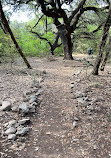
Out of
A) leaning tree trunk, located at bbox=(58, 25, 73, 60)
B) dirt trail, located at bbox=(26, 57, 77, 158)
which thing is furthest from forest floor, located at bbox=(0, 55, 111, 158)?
leaning tree trunk, located at bbox=(58, 25, 73, 60)

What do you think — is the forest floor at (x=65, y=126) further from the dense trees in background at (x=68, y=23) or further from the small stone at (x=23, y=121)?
the dense trees in background at (x=68, y=23)

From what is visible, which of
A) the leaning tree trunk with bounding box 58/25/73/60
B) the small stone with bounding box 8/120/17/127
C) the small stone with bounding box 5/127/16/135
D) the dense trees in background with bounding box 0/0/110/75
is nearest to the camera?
the small stone with bounding box 5/127/16/135

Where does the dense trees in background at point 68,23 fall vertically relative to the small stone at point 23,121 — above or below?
above

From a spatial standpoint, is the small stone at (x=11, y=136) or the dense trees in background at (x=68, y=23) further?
the dense trees in background at (x=68, y=23)

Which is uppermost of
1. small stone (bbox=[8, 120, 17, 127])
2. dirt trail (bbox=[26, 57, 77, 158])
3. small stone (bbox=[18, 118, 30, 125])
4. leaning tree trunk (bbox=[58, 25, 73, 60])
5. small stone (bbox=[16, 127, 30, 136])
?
leaning tree trunk (bbox=[58, 25, 73, 60])

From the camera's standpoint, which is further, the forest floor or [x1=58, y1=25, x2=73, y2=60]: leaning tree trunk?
[x1=58, y1=25, x2=73, y2=60]: leaning tree trunk

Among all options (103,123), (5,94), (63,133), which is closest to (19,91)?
(5,94)

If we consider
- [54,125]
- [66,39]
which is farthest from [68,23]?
[54,125]

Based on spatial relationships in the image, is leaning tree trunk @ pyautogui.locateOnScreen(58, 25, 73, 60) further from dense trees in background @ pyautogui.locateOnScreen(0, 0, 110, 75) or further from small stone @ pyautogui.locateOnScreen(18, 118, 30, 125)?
small stone @ pyautogui.locateOnScreen(18, 118, 30, 125)

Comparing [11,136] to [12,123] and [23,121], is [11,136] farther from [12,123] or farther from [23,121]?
[23,121]

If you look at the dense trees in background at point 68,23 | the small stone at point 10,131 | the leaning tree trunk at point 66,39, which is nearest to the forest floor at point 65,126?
the small stone at point 10,131

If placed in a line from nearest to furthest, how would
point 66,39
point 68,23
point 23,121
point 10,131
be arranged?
point 10,131, point 23,121, point 68,23, point 66,39

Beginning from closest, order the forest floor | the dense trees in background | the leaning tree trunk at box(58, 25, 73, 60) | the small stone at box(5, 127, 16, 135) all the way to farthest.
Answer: the forest floor → the small stone at box(5, 127, 16, 135) → the dense trees in background → the leaning tree trunk at box(58, 25, 73, 60)

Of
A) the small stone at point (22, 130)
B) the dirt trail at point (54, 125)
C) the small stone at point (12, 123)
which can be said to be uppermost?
the small stone at point (12, 123)
